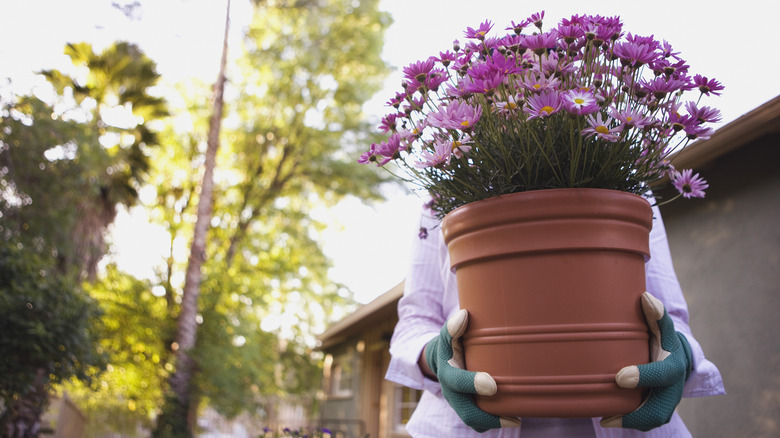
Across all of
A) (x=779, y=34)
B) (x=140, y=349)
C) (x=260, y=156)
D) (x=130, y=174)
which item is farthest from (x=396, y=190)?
(x=779, y=34)

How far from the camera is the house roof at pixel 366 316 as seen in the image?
753 cm

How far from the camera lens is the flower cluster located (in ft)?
3.04

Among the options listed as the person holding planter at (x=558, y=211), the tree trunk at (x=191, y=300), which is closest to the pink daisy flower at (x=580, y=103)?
the person holding planter at (x=558, y=211)

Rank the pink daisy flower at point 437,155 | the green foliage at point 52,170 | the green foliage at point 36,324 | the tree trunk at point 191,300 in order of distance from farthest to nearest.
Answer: the tree trunk at point 191,300 < the green foliage at point 52,170 < the green foliage at point 36,324 < the pink daisy flower at point 437,155

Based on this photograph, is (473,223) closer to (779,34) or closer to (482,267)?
(482,267)

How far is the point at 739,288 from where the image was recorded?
11.5 feet

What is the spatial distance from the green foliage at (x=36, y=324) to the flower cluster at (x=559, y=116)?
6218mm

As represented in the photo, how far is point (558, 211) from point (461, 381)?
1.01 ft

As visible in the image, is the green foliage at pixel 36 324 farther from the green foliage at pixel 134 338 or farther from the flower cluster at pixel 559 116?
the flower cluster at pixel 559 116

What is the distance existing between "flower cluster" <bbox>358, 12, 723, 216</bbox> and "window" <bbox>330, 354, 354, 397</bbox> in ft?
37.4

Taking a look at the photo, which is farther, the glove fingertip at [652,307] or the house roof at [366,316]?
the house roof at [366,316]

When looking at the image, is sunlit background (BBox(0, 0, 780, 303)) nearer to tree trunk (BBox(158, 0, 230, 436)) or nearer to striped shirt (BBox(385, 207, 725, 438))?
striped shirt (BBox(385, 207, 725, 438))

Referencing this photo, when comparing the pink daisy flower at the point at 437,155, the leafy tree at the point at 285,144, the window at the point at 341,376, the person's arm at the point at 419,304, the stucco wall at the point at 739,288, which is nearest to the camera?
the pink daisy flower at the point at 437,155

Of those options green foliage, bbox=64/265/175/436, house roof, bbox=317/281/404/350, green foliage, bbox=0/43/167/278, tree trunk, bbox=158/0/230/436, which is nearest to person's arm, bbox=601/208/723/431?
house roof, bbox=317/281/404/350
